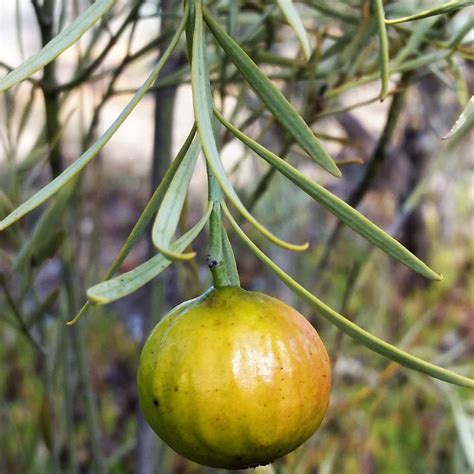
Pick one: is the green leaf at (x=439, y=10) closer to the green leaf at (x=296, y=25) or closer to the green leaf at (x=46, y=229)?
the green leaf at (x=296, y=25)

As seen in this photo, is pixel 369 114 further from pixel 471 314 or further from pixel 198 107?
pixel 198 107

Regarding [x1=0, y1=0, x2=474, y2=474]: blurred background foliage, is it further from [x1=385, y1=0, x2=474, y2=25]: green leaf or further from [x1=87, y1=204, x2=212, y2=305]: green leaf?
[x1=87, y1=204, x2=212, y2=305]: green leaf

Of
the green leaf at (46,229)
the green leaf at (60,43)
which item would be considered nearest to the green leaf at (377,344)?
the green leaf at (60,43)

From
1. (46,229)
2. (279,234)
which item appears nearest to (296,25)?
(46,229)

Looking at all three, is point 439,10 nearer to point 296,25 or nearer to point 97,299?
point 296,25

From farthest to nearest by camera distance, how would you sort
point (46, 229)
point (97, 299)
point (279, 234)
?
point (279, 234) → point (46, 229) → point (97, 299)

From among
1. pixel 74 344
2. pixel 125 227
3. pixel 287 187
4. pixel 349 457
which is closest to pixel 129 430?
pixel 349 457
